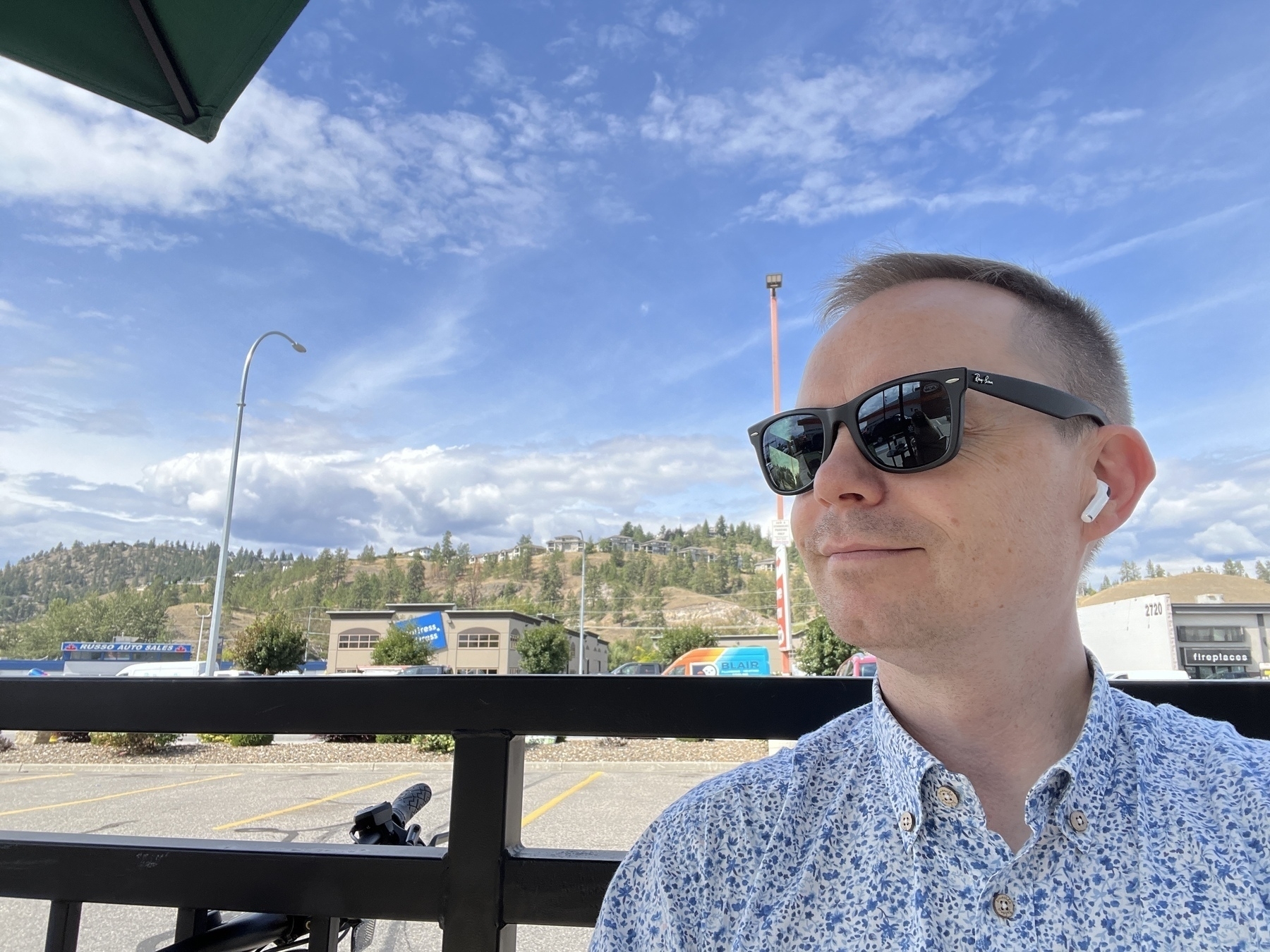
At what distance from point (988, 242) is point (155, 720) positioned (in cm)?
139

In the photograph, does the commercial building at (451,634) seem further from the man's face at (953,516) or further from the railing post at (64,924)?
the man's face at (953,516)

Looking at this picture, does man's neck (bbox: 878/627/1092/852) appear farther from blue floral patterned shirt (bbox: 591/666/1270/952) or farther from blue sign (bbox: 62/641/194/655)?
blue sign (bbox: 62/641/194/655)

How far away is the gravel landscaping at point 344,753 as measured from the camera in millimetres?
2855

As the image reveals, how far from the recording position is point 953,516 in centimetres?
76

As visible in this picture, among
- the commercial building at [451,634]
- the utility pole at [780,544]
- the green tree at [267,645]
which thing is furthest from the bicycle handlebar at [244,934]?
the commercial building at [451,634]

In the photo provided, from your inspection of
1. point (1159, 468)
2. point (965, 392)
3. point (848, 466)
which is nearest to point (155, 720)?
point (848, 466)

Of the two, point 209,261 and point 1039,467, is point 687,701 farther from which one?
point 209,261

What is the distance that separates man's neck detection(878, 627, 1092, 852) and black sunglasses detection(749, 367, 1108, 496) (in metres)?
0.22

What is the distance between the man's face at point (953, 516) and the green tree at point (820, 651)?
24.6 meters

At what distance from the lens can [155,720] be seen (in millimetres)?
1117

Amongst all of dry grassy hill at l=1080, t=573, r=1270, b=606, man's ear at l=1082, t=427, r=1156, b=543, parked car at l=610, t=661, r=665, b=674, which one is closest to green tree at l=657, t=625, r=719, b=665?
Result: parked car at l=610, t=661, r=665, b=674

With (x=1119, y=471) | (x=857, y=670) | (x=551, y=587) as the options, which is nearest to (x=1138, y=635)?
(x=857, y=670)

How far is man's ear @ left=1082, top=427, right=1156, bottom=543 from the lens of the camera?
0.86 m

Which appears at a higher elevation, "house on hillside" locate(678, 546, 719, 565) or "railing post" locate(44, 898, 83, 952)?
"house on hillside" locate(678, 546, 719, 565)
